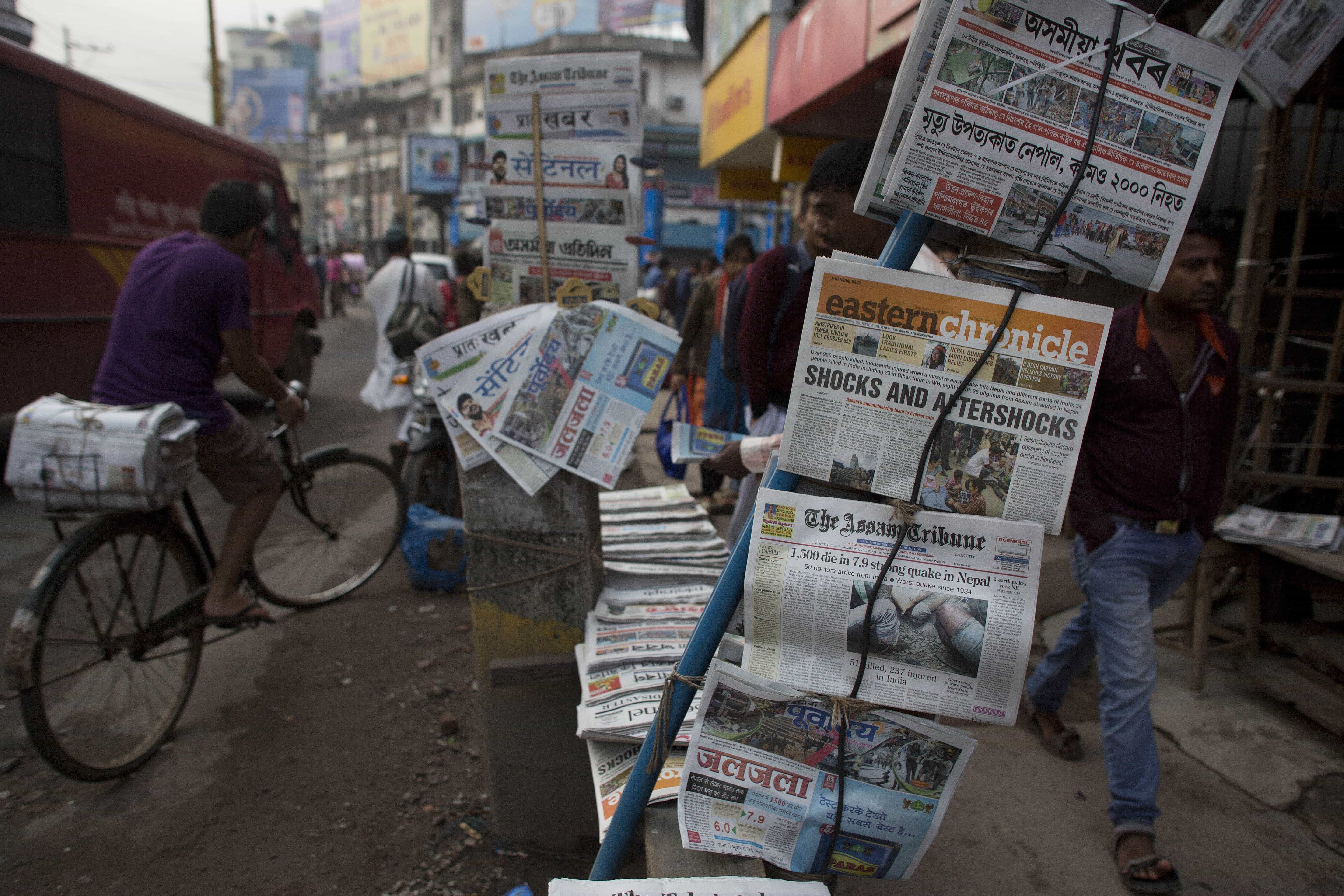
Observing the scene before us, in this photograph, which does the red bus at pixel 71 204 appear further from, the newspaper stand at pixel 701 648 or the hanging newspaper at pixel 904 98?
the hanging newspaper at pixel 904 98

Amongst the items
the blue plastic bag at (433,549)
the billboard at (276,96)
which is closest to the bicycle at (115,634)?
the blue plastic bag at (433,549)

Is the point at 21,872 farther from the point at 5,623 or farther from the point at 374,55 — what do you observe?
the point at 374,55

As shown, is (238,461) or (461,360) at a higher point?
(461,360)

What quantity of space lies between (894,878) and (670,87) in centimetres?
3180

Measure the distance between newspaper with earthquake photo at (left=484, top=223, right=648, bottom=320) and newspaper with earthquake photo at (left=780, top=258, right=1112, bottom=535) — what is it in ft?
3.45

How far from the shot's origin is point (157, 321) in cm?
252

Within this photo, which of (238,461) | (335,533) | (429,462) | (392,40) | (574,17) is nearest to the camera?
(238,461)

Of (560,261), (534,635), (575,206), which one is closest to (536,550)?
(534,635)

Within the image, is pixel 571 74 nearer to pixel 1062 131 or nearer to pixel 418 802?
pixel 1062 131

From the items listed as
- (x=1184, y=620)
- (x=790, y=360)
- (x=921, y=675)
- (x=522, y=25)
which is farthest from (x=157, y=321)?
(x=522, y=25)

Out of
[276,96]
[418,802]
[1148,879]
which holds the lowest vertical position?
[418,802]

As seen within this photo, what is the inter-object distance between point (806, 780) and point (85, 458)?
2.20 m

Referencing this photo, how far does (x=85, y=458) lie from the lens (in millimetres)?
2162

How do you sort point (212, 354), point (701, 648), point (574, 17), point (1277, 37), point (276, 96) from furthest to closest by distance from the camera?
point (276, 96)
point (574, 17)
point (212, 354)
point (701, 648)
point (1277, 37)
